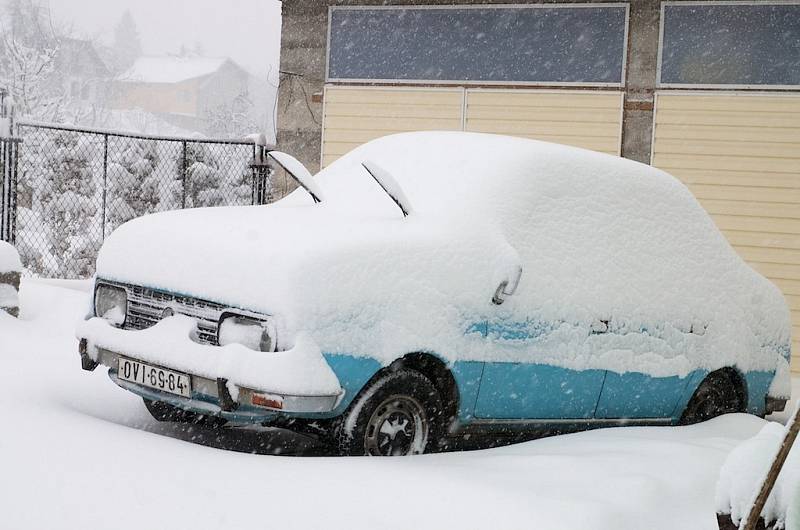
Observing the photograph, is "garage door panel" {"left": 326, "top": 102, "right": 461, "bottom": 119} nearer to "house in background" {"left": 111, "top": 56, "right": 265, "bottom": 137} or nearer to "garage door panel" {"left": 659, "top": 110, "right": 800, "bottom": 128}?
"garage door panel" {"left": 659, "top": 110, "right": 800, "bottom": 128}

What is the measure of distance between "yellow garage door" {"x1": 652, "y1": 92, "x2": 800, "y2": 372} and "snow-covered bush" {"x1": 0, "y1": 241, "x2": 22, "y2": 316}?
6.69 m

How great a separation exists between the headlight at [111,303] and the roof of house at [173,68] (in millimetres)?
94701

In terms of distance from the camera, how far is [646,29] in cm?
1112

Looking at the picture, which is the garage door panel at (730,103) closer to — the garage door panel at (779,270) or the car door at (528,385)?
the garage door panel at (779,270)

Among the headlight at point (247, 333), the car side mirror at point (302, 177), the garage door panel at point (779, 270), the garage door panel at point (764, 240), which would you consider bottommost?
the headlight at point (247, 333)

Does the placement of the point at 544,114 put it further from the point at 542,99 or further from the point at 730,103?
the point at 730,103

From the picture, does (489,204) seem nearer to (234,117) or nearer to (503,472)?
(503,472)

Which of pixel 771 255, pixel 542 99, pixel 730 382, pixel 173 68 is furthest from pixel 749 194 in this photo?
pixel 173 68

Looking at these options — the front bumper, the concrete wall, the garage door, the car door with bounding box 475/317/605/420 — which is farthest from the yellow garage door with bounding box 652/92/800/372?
the front bumper

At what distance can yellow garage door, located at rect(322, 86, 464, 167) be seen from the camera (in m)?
11.8

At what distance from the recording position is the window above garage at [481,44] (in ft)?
37.1

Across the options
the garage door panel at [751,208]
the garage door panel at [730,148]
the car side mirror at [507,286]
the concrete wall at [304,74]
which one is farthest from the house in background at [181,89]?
the car side mirror at [507,286]

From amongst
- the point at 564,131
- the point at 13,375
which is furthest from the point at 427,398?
the point at 564,131

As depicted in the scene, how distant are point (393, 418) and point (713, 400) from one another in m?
2.51
